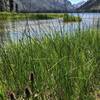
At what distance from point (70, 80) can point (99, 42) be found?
73.6 inches

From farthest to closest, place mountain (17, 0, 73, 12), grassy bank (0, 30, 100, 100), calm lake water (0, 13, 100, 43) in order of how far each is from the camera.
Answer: mountain (17, 0, 73, 12) → calm lake water (0, 13, 100, 43) → grassy bank (0, 30, 100, 100)

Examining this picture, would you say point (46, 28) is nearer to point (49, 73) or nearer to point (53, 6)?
point (53, 6)

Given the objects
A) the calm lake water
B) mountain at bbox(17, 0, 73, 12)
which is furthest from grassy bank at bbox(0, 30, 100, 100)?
mountain at bbox(17, 0, 73, 12)

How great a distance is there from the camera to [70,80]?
314 cm

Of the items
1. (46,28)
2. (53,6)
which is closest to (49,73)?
(53,6)

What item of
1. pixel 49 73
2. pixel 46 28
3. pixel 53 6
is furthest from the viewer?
pixel 46 28

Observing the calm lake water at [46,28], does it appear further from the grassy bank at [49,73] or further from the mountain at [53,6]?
the grassy bank at [49,73]

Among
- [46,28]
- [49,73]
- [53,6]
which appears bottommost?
[46,28]

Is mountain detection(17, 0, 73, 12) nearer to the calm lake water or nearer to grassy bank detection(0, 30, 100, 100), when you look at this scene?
the calm lake water

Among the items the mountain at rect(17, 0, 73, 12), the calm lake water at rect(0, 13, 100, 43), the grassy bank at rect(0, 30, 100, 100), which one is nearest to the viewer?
the grassy bank at rect(0, 30, 100, 100)

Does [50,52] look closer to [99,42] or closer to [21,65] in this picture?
[21,65]

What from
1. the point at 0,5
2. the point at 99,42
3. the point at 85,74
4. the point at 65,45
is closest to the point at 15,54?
the point at 65,45

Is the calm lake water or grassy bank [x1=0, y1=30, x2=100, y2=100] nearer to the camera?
grassy bank [x1=0, y1=30, x2=100, y2=100]

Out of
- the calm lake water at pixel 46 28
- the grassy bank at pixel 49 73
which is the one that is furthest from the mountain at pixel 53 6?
the grassy bank at pixel 49 73
